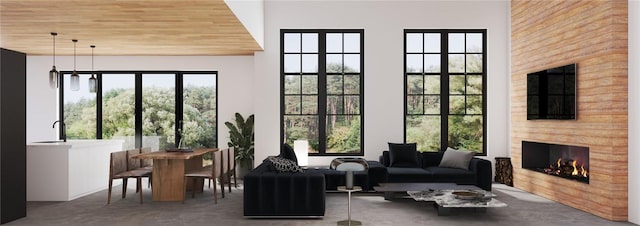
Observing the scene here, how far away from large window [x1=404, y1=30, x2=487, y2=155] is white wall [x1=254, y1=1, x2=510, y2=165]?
7.3 inches

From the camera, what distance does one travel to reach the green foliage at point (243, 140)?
1025 cm

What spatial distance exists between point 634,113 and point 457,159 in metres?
3.19

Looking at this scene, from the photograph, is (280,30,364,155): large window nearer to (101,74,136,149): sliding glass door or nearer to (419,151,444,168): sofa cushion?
(419,151,444,168): sofa cushion

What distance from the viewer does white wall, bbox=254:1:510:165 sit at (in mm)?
9969

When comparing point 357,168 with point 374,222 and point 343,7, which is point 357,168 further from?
point 343,7

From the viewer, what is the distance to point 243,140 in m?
10.2

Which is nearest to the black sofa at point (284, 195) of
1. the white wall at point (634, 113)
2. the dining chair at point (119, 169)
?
the dining chair at point (119, 169)

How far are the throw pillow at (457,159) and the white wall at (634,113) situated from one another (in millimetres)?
2856

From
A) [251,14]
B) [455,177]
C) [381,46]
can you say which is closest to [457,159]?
[455,177]

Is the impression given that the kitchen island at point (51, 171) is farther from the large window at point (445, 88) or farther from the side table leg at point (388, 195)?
the large window at point (445, 88)

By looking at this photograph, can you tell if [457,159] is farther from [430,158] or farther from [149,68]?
[149,68]

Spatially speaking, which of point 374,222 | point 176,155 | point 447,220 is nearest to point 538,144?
point 447,220

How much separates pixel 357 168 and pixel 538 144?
3123mm

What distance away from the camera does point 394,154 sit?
9258 mm
